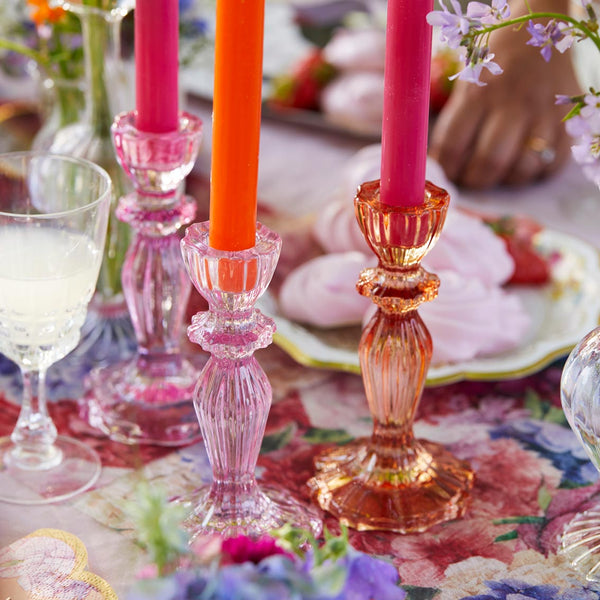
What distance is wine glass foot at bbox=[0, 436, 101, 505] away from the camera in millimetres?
660

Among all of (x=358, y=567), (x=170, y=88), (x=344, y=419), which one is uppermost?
(x=170, y=88)

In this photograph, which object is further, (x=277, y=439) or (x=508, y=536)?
(x=277, y=439)

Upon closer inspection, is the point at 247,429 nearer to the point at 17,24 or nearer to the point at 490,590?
the point at 490,590

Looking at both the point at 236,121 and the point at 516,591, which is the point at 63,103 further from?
the point at 516,591

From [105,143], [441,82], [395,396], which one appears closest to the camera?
[395,396]

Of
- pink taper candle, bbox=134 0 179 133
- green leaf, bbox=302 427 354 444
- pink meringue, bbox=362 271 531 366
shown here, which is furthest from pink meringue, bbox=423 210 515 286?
pink taper candle, bbox=134 0 179 133

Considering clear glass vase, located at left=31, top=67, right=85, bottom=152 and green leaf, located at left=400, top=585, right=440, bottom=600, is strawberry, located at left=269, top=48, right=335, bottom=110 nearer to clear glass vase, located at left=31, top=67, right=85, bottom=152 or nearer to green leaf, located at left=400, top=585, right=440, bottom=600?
clear glass vase, located at left=31, top=67, right=85, bottom=152

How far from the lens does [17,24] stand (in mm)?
1104

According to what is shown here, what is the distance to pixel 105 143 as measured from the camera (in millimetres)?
858

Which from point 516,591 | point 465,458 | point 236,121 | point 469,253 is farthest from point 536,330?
point 236,121

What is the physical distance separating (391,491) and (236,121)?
0.26 m

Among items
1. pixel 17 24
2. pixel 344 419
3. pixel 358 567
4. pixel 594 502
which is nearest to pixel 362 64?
pixel 17 24

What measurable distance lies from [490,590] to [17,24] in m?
0.81

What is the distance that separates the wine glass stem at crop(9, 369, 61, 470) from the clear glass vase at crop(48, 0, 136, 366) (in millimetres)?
140
